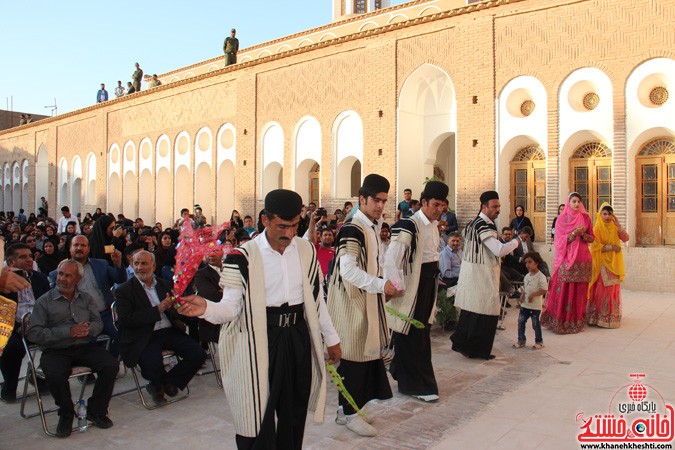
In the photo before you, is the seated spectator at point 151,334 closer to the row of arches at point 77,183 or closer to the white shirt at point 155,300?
the white shirt at point 155,300

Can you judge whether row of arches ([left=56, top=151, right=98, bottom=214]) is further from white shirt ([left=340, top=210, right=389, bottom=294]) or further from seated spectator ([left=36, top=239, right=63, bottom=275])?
white shirt ([left=340, top=210, right=389, bottom=294])

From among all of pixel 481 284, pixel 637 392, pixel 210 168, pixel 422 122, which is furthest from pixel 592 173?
pixel 210 168

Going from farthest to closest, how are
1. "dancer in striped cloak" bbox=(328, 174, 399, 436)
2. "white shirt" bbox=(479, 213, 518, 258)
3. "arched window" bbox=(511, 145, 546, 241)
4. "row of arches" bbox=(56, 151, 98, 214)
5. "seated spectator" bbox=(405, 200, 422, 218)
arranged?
"row of arches" bbox=(56, 151, 98, 214), "arched window" bbox=(511, 145, 546, 241), "seated spectator" bbox=(405, 200, 422, 218), "white shirt" bbox=(479, 213, 518, 258), "dancer in striped cloak" bbox=(328, 174, 399, 436)

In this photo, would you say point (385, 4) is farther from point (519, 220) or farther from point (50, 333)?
point (50, 333)

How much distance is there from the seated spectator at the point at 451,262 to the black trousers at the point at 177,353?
13.8ft

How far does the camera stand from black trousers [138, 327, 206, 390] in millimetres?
5125

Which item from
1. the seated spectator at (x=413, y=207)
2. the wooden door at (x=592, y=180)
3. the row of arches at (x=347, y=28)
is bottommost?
the seated spectator at (x=413, y=207)

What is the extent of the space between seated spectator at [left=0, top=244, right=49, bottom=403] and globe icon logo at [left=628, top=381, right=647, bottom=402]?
5.35m

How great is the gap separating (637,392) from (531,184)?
8605mm

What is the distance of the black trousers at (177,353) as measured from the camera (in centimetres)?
512

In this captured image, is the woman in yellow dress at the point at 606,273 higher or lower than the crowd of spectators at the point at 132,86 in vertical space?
lower

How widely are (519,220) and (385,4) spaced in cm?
1779

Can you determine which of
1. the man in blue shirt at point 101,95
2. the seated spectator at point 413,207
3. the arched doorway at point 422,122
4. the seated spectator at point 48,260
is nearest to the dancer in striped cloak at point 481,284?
the seated spectator at point 48,260

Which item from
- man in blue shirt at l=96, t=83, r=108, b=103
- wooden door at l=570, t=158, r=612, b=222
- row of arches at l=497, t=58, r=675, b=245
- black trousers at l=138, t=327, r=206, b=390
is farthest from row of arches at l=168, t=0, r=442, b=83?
black trousers at l=138, t=327, r=206, b=390
